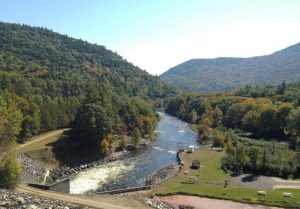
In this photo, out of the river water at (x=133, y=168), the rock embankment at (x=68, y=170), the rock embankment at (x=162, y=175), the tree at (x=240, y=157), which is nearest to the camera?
the river water at (x=133, y=168)

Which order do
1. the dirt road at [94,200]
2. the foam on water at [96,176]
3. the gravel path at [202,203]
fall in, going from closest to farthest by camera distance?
the dirt road at [94,200] → the gravel path at [202,203] → the foam on water at [96,176]

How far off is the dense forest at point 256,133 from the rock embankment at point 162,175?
11216 millimetres

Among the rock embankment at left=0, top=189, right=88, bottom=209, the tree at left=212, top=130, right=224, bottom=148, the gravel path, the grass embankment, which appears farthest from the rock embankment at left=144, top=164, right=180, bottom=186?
the rock embankment at left=0, top=189, right=88, bottom=209

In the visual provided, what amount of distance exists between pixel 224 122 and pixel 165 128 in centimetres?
2460

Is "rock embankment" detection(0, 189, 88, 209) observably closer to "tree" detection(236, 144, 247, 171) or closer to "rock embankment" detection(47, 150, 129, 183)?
"rock embankment" detection(47, 150, 129, 183)

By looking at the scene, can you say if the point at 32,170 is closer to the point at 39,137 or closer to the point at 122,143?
the point at 39,137

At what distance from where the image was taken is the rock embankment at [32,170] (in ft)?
253

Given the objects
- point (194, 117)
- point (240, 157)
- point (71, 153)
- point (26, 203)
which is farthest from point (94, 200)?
point (194, 117)

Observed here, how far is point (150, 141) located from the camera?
428 feet

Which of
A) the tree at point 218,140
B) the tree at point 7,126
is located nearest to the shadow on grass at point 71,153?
the tree at point 7,126

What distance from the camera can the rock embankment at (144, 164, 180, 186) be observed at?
8021 cm

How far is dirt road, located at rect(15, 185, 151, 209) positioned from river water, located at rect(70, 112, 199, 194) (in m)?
16.1

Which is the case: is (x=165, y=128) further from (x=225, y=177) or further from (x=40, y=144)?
(x=225, y=177)

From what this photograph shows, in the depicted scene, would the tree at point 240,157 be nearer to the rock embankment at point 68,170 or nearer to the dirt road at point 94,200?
the rock embankment at point 68,170
